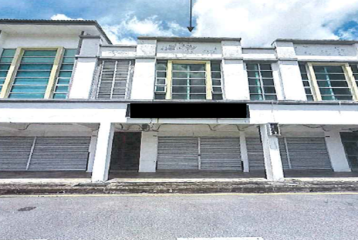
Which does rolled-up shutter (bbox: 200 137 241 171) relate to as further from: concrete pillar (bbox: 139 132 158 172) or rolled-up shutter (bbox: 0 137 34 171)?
rolled-up shutter (bbox: 0 137 34 171)

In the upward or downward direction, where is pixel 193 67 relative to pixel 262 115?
upward

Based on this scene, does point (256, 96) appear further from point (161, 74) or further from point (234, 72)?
point (161, 74)

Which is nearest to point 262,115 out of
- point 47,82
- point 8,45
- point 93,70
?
point 93,70

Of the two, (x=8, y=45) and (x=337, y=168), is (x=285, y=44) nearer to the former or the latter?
(x=337, y=168)

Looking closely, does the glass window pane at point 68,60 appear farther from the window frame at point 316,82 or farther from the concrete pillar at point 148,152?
the window frame at point 316,82

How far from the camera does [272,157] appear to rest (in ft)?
22.4

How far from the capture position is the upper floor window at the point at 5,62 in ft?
32.2

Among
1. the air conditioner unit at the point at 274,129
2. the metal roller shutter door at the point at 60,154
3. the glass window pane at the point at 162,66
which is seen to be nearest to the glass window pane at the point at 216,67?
the glass window pane at the point at 162,66

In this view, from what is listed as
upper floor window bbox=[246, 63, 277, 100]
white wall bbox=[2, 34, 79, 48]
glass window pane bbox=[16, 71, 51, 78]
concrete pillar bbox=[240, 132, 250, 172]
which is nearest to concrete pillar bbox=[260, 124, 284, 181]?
concrete pillar bbox=[240, 132, 250, 172]

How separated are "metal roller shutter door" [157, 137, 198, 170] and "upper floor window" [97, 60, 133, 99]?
354 centimetres

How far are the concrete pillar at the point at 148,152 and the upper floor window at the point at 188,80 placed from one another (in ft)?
7.90

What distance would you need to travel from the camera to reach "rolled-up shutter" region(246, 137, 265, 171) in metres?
9.50

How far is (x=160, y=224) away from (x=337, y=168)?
11.3 meters

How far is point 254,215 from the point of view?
3.58 metres
